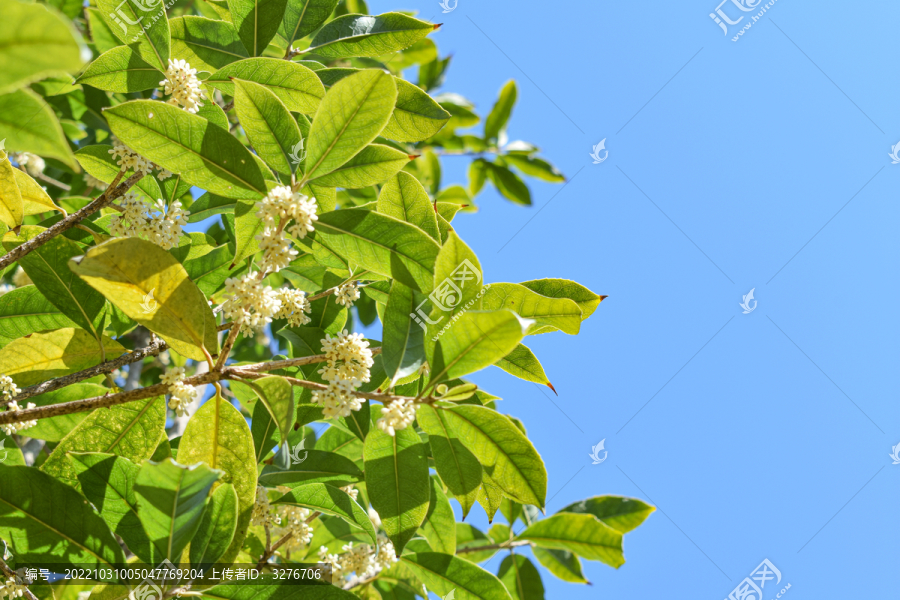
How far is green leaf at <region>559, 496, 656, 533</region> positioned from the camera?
1916mm

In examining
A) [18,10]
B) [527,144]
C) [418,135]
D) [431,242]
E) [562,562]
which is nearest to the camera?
[18,10]

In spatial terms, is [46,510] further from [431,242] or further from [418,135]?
[418,135]

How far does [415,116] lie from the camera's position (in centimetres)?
178

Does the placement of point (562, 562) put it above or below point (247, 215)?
below

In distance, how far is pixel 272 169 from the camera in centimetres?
153

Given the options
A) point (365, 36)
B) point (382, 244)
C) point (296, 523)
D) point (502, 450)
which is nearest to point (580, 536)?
point (502, 450)

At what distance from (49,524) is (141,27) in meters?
1.40

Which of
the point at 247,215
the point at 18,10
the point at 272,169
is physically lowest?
the point at 247,215

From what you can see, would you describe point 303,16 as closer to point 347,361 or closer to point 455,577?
point 347,361

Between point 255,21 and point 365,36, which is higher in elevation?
point 365,36

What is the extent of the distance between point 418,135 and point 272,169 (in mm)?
503

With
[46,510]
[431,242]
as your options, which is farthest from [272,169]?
[46,510]

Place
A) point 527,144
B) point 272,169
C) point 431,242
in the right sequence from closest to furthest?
point 431,242
point 272,169
point 527,144

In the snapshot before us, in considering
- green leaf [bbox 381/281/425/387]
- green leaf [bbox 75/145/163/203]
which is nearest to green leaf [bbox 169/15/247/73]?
green leaf [bbox 75/145/163/203]
